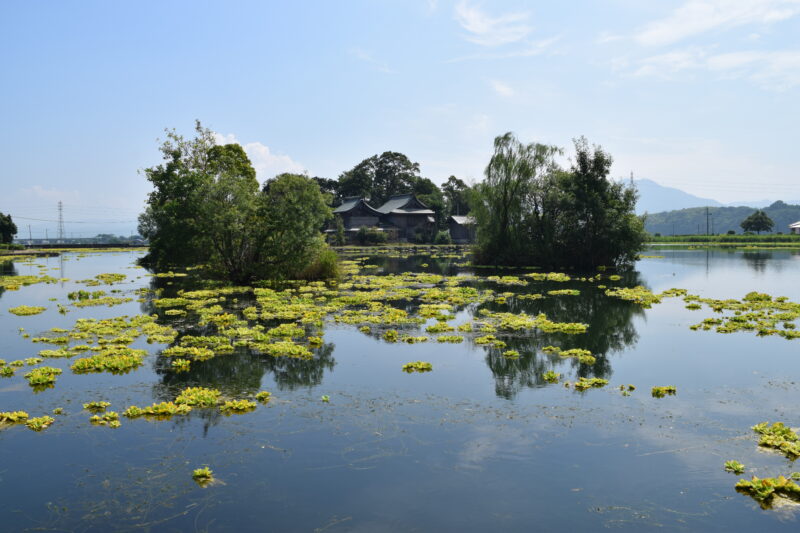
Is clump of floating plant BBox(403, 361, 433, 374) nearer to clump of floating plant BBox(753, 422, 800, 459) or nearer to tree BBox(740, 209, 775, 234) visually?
clump of floating plant BBox(753, 422, 800, 459)

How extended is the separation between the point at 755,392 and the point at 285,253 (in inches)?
977

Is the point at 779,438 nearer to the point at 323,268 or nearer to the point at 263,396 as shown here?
the point at 263,396

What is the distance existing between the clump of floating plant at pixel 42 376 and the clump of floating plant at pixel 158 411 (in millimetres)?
3210

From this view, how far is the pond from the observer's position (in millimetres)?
7148

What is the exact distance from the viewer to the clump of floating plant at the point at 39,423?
9.91m

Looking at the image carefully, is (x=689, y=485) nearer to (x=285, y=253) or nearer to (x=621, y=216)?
(x=285, y=253)

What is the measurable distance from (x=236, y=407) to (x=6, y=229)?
8826cm

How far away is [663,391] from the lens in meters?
11.7

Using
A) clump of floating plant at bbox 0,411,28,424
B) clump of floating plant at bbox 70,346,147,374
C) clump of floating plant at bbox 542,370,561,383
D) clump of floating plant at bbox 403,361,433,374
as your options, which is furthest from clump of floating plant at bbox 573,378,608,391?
clump of floating plant at bbox 0,411,28,424

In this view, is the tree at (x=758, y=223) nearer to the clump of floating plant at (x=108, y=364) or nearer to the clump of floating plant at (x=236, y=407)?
Answer: the clump of floating plant at (x=108, y=364)

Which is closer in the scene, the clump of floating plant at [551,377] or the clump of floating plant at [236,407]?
the clump of floating plant at [236,407]

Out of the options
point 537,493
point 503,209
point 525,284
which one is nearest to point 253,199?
point 525,284

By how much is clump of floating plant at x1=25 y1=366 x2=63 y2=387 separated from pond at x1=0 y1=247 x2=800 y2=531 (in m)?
0.16

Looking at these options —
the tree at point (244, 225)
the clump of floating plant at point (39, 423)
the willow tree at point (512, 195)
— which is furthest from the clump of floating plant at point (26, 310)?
the willow tree at point (512, 195)
